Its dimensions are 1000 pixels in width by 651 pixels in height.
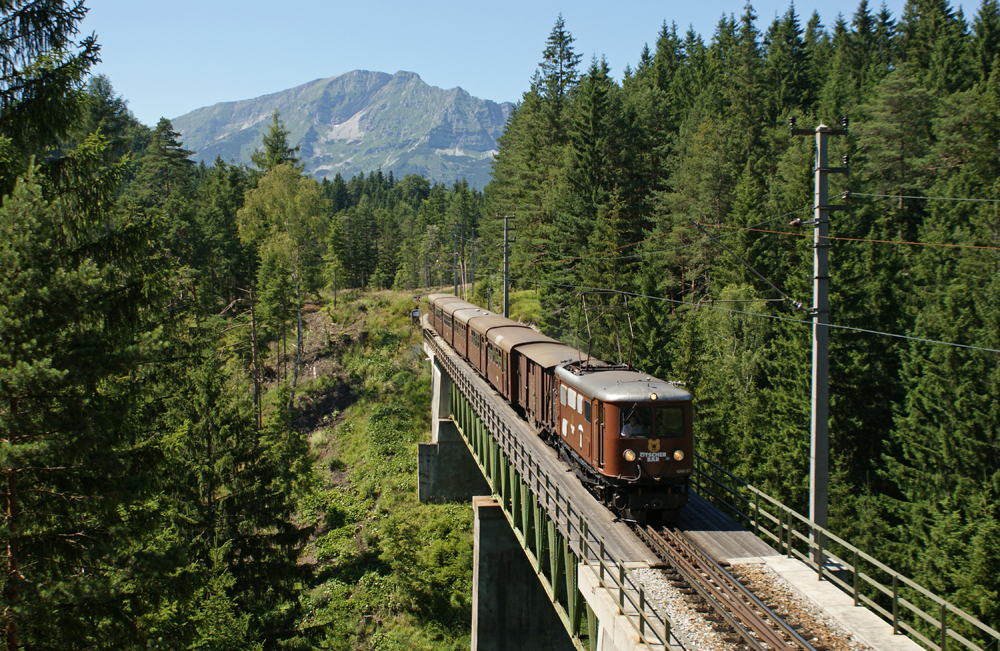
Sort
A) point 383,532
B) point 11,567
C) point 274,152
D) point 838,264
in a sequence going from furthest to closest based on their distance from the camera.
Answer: point 274,152
point 383,532
point 838,264
point 11,567

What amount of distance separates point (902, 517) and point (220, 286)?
47146mm

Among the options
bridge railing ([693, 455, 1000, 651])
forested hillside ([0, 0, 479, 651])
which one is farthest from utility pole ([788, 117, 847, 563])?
forested hillside ([0, 0, 479, 651])

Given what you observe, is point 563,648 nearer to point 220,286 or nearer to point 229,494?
point 229,494

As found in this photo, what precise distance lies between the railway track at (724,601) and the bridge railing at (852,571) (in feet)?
4.26

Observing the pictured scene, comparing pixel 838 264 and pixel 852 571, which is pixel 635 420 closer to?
pixel 852 571

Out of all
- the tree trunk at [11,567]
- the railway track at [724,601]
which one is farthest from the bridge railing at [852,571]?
the tree trunk at [11,567]

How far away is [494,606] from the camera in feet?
73.3

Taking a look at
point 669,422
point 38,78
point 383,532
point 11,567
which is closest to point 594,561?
point 669,422

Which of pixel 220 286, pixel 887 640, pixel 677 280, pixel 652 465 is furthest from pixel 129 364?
pixel 220 286

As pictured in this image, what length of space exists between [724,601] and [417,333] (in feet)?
148

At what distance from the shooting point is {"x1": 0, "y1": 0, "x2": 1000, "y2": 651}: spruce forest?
9.09m

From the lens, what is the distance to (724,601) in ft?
32.1

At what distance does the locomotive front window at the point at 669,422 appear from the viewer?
1366 cm

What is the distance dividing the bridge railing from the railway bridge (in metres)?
0.04
